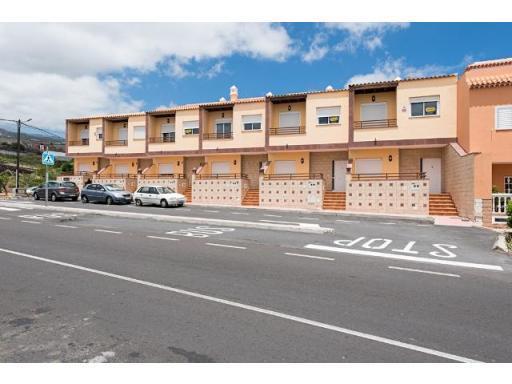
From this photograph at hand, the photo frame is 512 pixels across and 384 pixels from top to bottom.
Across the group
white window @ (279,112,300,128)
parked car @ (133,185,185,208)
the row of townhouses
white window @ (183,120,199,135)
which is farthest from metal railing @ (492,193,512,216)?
white window @ (183,120,199,135)

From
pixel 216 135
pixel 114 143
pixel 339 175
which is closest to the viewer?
pixel 339 175

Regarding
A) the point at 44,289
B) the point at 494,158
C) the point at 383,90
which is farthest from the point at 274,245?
the point at 383,90

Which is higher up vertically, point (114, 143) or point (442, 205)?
point (114, 143)

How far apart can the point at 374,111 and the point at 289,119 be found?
6.03 m

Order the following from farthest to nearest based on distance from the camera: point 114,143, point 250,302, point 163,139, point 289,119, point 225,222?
point 114,143
point 163,139
point 289,119
point 225,222
point 250,302

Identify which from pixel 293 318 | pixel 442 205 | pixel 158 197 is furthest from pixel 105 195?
pixel 293 318

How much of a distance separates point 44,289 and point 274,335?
4.13 meters

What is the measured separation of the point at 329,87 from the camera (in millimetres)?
25016

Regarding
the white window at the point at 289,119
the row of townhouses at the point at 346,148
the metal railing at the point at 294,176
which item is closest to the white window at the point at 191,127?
the row of townhouses at the point at 346,148

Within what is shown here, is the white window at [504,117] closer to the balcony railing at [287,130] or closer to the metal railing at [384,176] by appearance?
the metal railing at [384,176]

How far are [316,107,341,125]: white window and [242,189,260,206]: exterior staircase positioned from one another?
22.5 ft

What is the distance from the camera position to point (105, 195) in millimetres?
24609

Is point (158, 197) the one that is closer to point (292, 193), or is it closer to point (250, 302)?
point (292, 193)
